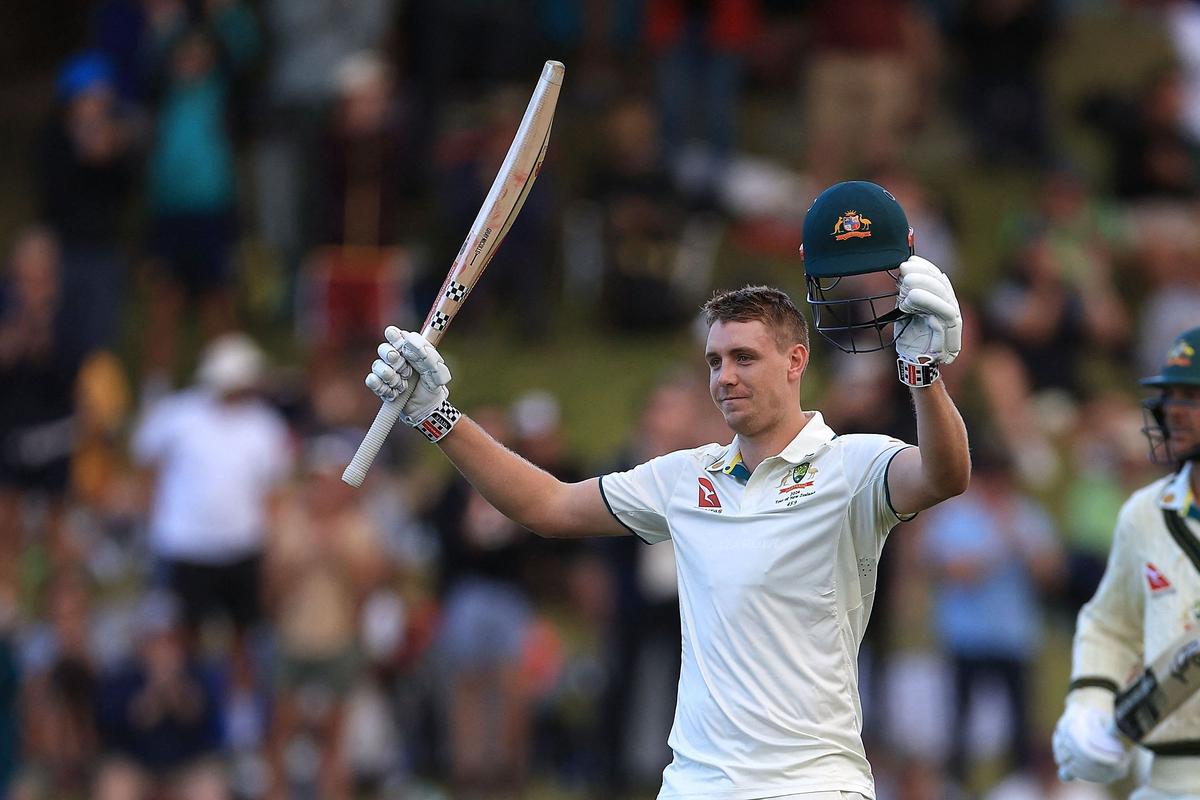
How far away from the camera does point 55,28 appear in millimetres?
19578

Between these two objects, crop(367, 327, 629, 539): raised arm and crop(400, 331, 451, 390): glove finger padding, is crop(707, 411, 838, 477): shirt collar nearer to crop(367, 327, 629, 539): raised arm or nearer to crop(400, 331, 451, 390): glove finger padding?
crop(367, 327, 629, 539): raised arm

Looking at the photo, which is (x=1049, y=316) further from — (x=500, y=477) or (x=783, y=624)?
(x=783, y=624)

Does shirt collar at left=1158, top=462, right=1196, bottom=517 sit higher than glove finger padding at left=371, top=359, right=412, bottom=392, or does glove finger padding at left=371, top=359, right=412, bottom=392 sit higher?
glove finger padding at left=371, top=359, right=412, bottom=392

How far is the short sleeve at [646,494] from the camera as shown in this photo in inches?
241

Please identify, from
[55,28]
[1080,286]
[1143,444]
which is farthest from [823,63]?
[55,28]

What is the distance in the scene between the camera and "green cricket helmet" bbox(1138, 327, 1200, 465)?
6781 millimetres

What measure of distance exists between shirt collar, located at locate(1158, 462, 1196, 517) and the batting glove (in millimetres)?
2569

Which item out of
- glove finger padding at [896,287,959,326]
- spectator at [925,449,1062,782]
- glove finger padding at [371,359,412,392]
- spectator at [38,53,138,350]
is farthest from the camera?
spectator at [38,53,138,350]

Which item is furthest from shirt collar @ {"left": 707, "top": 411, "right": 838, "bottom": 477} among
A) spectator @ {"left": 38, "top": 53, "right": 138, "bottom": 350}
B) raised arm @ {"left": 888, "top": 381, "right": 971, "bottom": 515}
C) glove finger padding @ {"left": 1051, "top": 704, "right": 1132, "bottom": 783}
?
spectator @ {"left": 38, "top": 53, "right": 138, "bottom": 350}

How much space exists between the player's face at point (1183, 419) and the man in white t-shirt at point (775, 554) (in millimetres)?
1560

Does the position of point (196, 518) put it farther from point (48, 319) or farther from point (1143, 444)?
point (1143, 444)

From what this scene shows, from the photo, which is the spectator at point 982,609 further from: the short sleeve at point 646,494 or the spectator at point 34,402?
the spectator at point 34,402

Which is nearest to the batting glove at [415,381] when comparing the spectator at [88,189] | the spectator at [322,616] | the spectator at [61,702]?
the spectator at [322,616]

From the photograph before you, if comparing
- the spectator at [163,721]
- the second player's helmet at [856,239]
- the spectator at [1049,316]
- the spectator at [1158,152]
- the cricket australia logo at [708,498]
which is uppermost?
the spectator at [1158,152]
